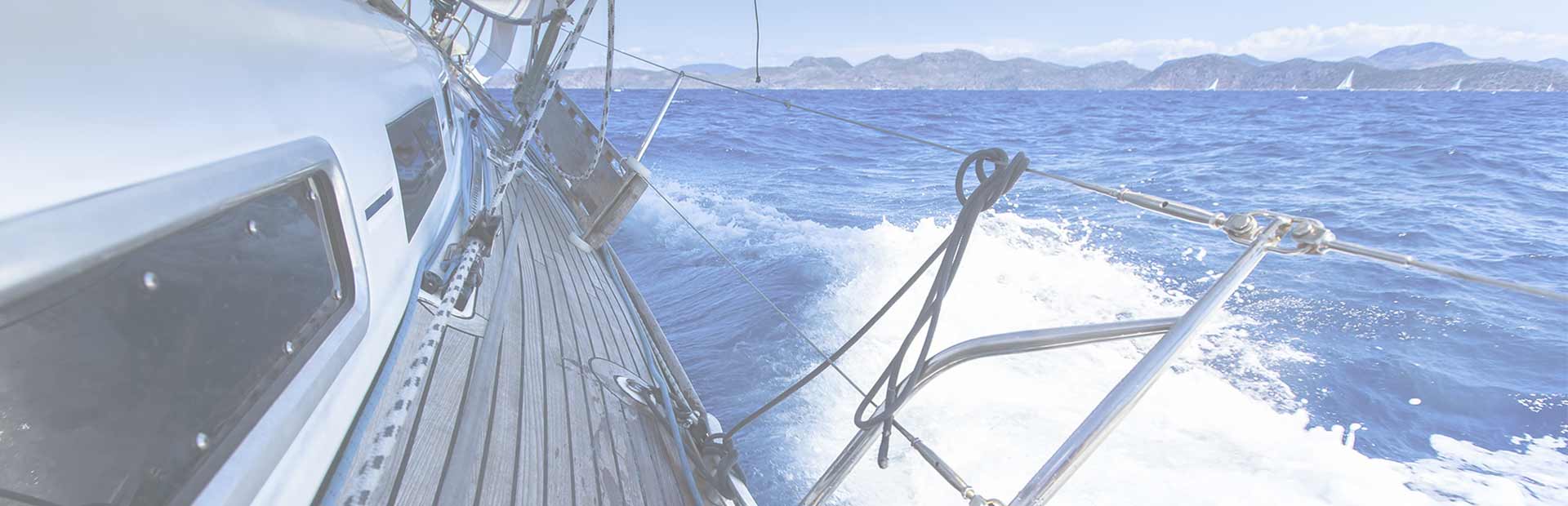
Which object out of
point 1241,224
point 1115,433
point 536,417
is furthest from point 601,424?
point 1115,433

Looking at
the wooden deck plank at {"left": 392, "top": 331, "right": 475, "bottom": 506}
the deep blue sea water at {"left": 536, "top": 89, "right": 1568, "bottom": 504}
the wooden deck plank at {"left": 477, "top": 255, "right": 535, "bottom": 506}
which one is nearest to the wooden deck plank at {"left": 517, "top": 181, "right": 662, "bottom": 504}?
the wooden deck plank at {"left": 477, "top": 255, "right": 535, "bottom": 506}

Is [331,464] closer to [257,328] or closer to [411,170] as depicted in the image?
[257,328]

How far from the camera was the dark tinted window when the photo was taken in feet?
2.36

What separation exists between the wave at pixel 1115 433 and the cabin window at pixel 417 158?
186cm

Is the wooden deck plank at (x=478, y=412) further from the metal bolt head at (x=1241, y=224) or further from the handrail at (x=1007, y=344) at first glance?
the metal bolt head at (x=1241, y=224)

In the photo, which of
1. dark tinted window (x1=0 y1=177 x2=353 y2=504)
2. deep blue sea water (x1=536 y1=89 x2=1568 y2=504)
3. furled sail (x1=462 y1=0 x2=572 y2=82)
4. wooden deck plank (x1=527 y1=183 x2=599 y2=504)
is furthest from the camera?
furled sail (x1=462 y1=0 x2=572 y2=82)

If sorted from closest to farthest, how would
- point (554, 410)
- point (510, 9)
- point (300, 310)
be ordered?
point (300, 310) < point (554, 410) < point (510, 9)

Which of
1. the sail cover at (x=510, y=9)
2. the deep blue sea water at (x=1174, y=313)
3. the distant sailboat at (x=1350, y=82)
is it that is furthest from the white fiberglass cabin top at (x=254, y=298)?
the distant sailboat at (x=1350, y=82)

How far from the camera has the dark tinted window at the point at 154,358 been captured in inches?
Answer: 28.3

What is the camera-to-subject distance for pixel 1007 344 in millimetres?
1443

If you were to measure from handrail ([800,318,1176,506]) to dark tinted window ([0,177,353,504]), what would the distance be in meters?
1.05

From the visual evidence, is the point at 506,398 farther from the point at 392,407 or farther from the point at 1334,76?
the point at 1334,76

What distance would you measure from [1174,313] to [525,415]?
4.38 m

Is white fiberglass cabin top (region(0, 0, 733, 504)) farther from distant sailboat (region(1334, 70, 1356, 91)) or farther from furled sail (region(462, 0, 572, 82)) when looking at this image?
distant sailboat (region(1334, 70, 1356, 91))
